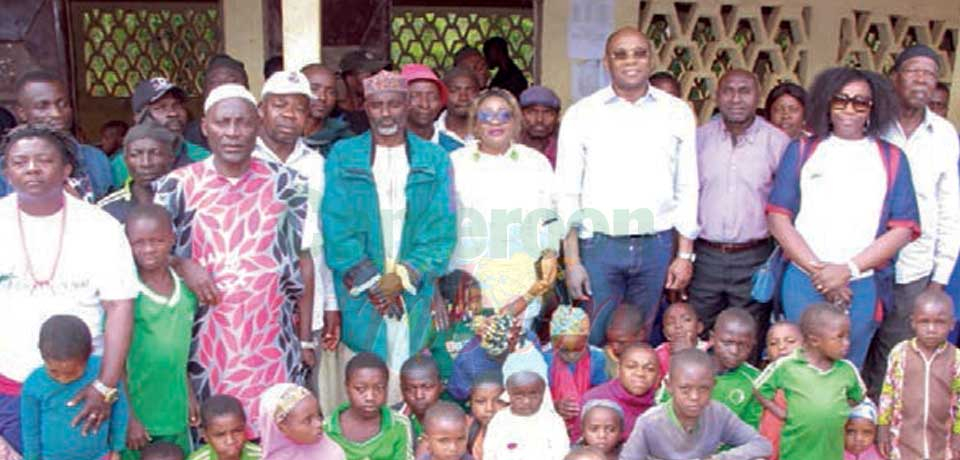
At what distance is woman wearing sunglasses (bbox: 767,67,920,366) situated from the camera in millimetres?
3990

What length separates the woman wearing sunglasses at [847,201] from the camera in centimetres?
399

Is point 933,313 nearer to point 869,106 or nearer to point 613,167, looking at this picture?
point 869,106

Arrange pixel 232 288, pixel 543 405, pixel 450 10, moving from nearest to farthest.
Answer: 1. pixel 232 288
2. pixel 543 405
3. pixel 450 10

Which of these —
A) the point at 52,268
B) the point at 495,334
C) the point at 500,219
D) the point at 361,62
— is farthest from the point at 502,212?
the point at 361,62

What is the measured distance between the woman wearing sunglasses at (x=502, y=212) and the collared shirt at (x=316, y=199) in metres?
0.51

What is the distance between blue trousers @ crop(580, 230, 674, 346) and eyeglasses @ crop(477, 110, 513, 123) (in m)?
0.61

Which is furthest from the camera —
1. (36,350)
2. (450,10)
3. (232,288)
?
(450,10)

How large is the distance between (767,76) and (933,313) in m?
3.23

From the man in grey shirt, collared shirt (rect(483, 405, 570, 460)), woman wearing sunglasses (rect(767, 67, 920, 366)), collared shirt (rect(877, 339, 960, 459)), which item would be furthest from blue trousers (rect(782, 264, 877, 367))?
collared shirt (rect(483, 405, 570, 460))

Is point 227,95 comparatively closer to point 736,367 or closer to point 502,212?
point 502,212

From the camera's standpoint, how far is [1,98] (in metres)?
5.63

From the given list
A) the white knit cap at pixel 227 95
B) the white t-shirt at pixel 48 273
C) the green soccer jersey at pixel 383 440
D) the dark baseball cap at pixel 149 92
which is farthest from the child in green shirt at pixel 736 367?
the dark baseball cap at pixel 149 92

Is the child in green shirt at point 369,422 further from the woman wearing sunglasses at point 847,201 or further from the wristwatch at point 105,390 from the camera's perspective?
the woman wearing sunglasses at point 847,201

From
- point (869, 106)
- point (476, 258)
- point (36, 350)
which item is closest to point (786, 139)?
point (869, 106)
